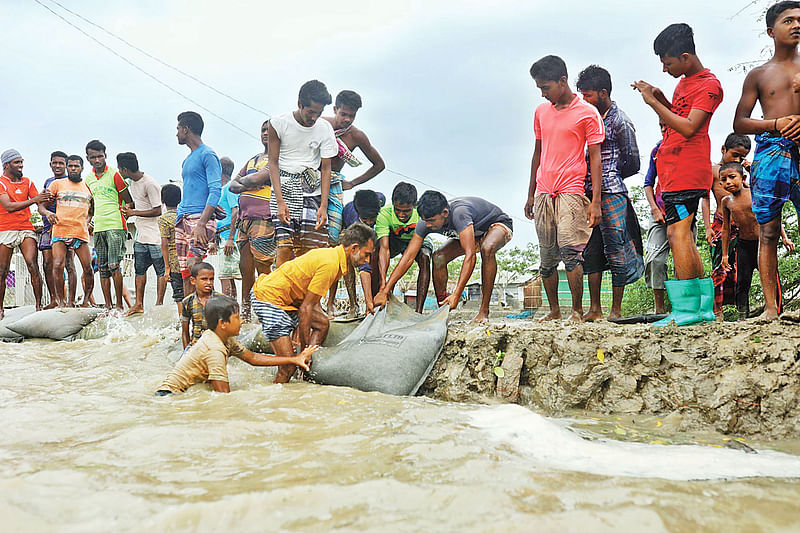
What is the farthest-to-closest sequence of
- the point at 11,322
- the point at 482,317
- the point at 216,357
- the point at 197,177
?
the point at 11,322
the point at 197,177
the point at 482,317
the point at 216,357

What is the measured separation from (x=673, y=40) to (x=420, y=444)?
277cm

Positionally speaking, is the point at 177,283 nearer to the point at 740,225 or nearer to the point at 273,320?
the point at 273,320

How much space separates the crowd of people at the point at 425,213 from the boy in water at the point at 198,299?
1 cm

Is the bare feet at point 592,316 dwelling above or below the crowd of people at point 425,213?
below

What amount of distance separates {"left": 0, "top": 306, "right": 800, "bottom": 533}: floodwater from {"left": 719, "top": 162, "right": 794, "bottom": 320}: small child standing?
2.27 meters

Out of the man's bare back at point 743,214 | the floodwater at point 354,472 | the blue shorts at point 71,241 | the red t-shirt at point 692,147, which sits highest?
the red t-shirt at point 692,147

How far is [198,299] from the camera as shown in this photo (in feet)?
12.6

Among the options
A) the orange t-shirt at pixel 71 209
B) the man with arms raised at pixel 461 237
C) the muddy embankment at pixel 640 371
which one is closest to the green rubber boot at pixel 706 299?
the muddy embankment at pixel 640 371

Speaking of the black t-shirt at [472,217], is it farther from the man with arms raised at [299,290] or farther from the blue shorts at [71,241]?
the blue shorts at [71,241]

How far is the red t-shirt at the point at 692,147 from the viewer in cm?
302

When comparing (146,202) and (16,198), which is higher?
(16,198)

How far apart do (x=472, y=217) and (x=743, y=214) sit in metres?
1.93

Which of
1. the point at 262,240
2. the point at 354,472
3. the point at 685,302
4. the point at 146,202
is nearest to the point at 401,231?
the point at 262,240

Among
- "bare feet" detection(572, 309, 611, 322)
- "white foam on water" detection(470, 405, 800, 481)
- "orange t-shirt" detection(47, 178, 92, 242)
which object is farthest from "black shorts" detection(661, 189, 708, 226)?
"orange t-shirt" detection(47, 178, 92, 242)
